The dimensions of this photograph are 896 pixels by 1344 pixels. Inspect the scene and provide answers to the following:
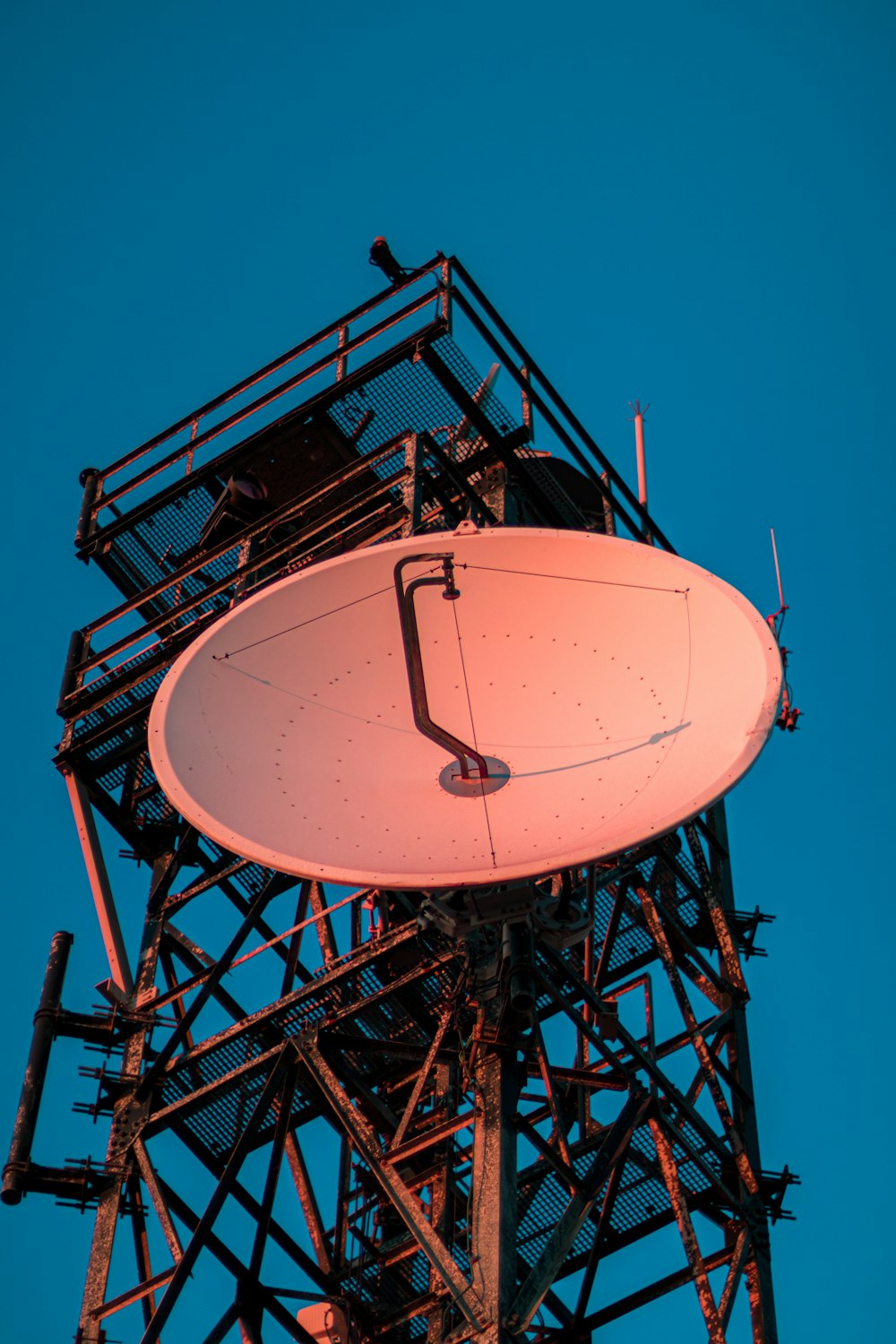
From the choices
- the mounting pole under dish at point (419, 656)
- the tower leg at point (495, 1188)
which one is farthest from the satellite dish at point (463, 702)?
the tower leg at point (495, 1188)

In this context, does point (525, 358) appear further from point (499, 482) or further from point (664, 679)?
point (664, 679)

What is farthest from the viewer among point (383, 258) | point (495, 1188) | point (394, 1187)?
point (383, 258)

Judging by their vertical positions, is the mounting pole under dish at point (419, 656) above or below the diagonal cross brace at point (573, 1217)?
above

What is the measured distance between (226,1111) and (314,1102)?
3.50 feet

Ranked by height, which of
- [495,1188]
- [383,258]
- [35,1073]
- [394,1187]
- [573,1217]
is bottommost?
[573,1217]

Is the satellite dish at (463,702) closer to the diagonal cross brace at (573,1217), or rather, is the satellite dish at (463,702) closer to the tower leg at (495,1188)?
the tower leg at (495,1188)

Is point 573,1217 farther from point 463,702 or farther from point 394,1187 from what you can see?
point 463,702

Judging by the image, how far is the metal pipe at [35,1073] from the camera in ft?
68.4

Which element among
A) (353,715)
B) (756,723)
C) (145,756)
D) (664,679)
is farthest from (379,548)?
(145,756)

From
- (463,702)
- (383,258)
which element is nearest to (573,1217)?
(463,702)

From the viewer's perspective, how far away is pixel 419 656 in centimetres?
2027

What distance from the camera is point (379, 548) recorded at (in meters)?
20.3

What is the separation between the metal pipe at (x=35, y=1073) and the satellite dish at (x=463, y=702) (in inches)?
152

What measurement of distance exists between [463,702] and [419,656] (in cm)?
87
